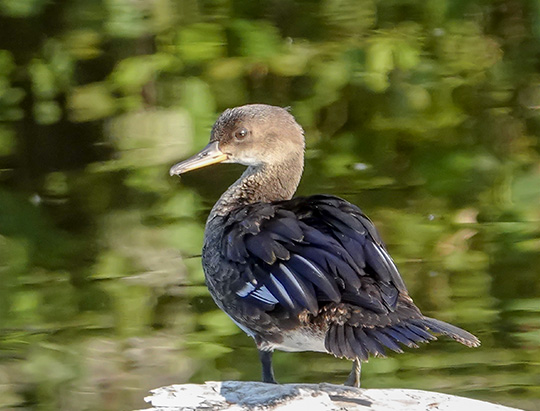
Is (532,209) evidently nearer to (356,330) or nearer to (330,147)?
(330,147)

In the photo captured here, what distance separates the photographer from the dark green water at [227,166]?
17.7 feet

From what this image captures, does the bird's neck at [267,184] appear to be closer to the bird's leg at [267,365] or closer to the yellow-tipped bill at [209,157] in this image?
the yellow-tipped bill at [209,157]

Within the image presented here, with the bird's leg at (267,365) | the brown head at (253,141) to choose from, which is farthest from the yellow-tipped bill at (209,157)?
the bird's leg at (267,365)

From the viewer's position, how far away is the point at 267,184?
4188mm

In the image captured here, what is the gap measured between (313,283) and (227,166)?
10.5 ft

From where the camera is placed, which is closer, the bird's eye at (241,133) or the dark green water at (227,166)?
the bird's eye at (241,133)

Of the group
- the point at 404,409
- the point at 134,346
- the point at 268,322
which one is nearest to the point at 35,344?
the point at 134,346

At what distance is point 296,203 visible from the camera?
3.58m

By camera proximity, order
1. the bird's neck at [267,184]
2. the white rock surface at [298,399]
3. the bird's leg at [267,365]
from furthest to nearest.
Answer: the bird's neck at [267,184] → the bird's leg at [267,365] → the white rock surface at [298,399]

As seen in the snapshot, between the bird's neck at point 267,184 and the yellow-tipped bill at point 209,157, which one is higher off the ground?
the yellow-tipped bill at point 209,157

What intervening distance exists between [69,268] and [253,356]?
1.40 m

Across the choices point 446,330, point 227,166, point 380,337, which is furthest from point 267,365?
point 227,166

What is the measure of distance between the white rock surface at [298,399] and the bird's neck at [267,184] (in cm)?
93

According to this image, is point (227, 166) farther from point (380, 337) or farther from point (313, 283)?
point (380, 337)
